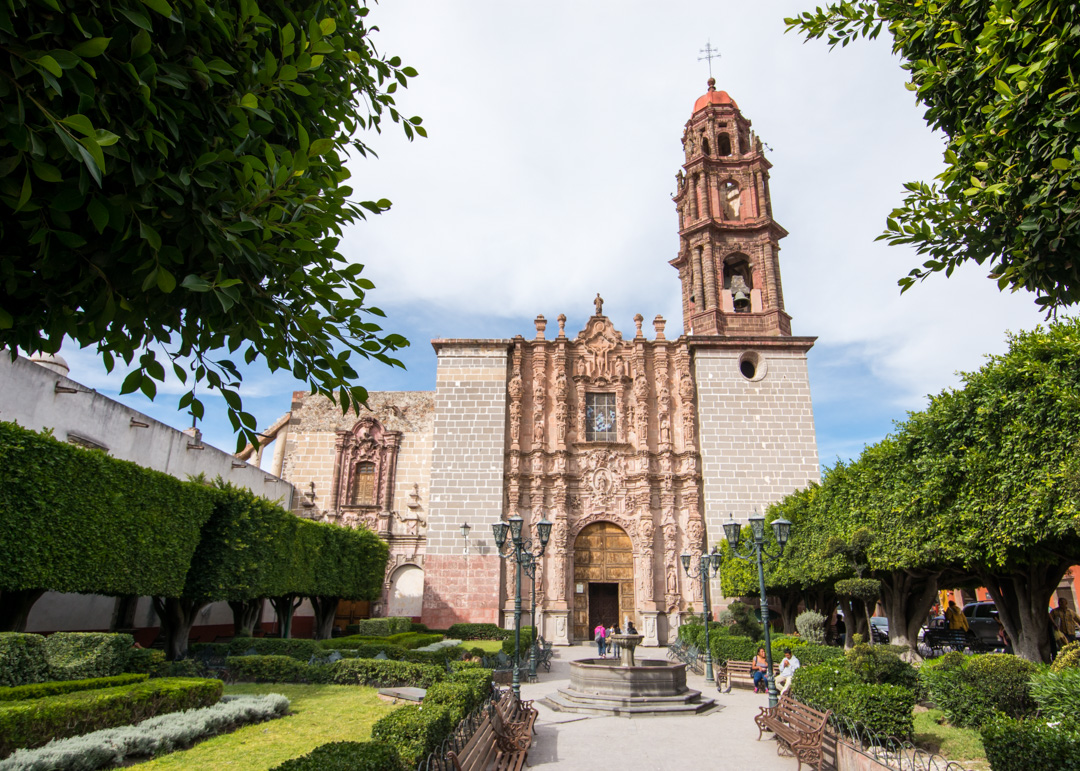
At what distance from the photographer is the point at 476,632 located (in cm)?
2184

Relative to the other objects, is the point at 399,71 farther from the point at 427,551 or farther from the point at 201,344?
the point at 427,551

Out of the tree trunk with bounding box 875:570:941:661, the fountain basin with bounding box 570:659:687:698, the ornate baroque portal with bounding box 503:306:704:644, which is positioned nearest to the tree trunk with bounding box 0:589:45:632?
the fountain basin with bounding box 570:659:687:698

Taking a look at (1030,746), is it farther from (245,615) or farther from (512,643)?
(245,615)

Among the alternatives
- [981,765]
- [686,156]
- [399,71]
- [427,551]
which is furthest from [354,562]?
[686,156]

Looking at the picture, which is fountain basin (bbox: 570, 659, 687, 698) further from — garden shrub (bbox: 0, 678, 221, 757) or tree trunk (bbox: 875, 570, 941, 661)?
garden shrub (bbox: 0, 678, 221, 757)

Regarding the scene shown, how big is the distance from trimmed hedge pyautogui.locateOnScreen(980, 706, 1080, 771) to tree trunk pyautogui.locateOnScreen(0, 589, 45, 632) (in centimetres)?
1346

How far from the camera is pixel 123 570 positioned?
11.7 m

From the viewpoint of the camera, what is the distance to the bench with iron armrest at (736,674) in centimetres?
1471

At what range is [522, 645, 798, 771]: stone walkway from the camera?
26.9ft

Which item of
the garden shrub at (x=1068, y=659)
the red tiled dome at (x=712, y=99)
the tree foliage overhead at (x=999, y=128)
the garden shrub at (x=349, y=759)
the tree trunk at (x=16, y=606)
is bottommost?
the garden shrub at (x=349, y=759)

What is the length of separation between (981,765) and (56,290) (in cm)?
1008

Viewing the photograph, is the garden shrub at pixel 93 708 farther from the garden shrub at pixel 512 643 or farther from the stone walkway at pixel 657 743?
the garden shrub at pixel 512 643

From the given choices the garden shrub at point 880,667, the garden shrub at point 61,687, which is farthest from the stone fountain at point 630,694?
the garden shrub at point 61,687

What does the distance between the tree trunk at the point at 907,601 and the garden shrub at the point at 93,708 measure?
14.4 meters
